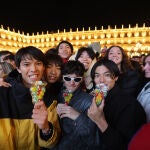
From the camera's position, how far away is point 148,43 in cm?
6322

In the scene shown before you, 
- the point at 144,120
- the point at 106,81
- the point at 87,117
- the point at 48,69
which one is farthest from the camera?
the point at 48,69

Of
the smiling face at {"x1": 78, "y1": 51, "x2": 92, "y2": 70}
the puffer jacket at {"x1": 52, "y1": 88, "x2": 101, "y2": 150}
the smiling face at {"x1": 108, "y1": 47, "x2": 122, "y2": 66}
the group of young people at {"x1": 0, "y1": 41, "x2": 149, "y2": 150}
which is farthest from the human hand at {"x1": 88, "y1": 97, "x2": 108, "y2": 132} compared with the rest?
the smiling face at {"x1": 108, "y1": 47, "x2": 122, "y2": 66}

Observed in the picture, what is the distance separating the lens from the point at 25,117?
110 inches

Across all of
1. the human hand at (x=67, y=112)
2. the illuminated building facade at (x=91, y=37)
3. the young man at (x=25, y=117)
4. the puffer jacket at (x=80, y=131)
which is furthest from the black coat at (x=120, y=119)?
the illuminated building facade at (x=91, y=37)

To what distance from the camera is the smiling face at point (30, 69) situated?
9.46 ft

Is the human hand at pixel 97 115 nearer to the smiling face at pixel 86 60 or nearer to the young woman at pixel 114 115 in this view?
the young woman at pixel 114 115

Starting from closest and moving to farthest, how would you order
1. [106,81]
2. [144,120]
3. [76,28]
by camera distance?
[144,120]
[106,81]
[76,28]

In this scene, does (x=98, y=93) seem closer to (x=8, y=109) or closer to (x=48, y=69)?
(x=8, y=109)

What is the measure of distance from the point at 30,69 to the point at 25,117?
1.63 feet

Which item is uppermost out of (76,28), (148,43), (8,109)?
(76,28)

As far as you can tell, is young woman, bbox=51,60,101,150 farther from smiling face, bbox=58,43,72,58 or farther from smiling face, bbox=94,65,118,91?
smiling face, bbox=58,43,72,58

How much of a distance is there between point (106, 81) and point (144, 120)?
642 mm

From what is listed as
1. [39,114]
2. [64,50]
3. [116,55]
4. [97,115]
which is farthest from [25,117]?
[64,50]

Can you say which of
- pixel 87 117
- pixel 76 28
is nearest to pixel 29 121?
pixel 87 117
